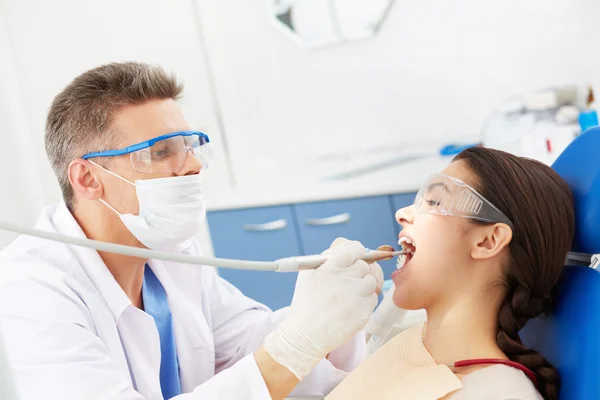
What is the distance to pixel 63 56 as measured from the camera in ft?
13.6

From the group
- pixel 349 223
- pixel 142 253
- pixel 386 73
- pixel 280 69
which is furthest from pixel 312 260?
pixel 280 69

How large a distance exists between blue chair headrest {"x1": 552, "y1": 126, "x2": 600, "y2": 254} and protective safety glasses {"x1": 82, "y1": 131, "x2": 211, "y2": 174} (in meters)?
0.85

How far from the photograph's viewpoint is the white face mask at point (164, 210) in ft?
5.54

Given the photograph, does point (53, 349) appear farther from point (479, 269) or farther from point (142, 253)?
point (479, 269)

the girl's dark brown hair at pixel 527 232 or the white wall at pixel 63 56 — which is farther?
the white wall at pixel 63 56

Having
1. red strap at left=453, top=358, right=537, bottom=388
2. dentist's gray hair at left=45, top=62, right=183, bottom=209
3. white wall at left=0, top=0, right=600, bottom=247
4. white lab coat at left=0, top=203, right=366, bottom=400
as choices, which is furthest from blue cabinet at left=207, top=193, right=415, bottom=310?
red strap at left=453, top=358, right=537, bottom=388

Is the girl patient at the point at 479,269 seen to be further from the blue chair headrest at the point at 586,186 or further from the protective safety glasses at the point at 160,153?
the protective safety glasses at the point at 160,153

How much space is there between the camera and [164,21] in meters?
3.89

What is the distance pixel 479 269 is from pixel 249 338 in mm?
694

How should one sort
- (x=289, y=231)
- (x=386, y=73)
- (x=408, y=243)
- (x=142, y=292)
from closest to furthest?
Answer: (x=408, y=243)
(x=142, y=292)
(x=289, y=231)
(x=386, y=73)

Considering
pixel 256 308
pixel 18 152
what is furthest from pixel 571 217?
pixel 18 152

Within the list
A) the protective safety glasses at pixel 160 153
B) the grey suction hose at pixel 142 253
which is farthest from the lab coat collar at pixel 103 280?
the grey suction hose at pixel 142 253

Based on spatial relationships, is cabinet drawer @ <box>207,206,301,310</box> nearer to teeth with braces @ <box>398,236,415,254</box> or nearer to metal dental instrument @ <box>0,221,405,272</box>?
teeth with braces @ <box>398,236,415,254</box>

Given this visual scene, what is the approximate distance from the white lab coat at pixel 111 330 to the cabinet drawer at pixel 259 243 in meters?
1.26
